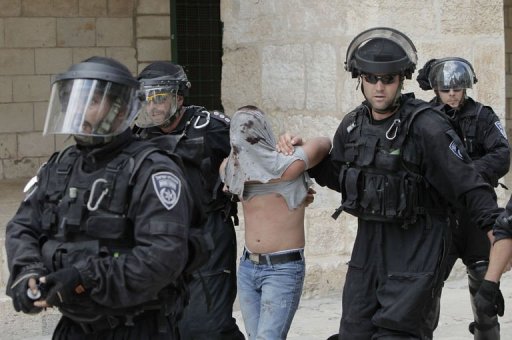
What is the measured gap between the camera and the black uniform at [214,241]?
5.30 m

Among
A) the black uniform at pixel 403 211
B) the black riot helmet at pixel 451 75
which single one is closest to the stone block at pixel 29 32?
the black riot helmet at pixel 451 75

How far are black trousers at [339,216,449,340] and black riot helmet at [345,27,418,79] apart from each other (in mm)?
685

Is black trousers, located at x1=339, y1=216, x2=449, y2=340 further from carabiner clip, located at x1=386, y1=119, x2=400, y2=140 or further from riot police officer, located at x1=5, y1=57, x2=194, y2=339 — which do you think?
riot police officer, located at x1=5, y1=57, x2=194, y2=339

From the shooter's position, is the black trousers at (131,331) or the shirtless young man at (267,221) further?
the shirtless young man at (267,221)

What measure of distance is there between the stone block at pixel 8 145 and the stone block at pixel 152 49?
153cm

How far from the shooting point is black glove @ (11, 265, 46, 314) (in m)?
3.66

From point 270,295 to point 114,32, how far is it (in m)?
6.74

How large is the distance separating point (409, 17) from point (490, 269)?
3575 mm

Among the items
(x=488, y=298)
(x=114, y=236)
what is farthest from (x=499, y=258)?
(x=114, y=236)

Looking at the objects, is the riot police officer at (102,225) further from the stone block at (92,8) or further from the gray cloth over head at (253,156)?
the stone block at (92,8)

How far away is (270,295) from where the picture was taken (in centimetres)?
496

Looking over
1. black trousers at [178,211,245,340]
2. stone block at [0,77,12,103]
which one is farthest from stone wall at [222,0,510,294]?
stone block at [0,77,12,103]

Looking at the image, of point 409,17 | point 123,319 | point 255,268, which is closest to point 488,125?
point 409,17

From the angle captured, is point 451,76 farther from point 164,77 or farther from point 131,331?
point 131,331
